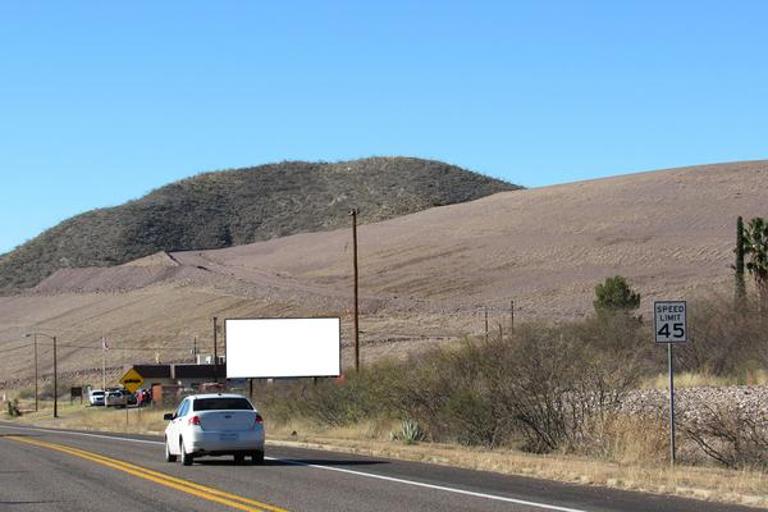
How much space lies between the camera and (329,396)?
4378 centimetres

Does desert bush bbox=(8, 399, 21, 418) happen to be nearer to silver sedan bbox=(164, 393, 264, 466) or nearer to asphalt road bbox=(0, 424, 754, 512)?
asphalt road bbox=(0, 424, 754, 512)

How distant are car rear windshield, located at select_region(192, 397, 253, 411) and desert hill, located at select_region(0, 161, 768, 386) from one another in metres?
51.9

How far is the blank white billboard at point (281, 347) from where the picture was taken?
54.4 metres

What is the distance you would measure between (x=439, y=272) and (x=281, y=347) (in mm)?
63969

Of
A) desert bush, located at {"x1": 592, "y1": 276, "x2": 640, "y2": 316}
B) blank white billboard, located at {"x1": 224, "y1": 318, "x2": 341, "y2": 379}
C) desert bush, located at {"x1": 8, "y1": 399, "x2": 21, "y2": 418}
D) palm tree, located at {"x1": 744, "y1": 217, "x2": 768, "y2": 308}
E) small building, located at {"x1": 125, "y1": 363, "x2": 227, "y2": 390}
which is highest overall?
palm tree, located at {"x1": 744, "y1": 217, "x2": 768, "y2": 308}

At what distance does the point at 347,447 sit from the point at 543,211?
111m

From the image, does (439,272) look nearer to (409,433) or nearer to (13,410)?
(13,410)

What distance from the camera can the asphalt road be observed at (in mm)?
17328

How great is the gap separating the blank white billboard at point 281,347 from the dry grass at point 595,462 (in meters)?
12.9

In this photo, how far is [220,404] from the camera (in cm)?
2712

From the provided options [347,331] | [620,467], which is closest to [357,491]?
[620,467]

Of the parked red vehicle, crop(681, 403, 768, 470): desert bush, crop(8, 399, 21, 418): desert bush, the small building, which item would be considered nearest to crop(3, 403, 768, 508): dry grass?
crop(681, 403, 768, 470): desert bush

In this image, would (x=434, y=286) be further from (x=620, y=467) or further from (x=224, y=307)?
(x=620, y=467)

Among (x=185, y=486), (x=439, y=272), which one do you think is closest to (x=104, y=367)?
(x=439, y=272)
